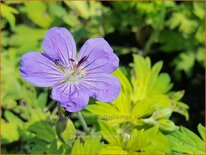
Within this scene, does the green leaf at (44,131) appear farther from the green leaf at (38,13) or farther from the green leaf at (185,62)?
the green leaf at (185,62)

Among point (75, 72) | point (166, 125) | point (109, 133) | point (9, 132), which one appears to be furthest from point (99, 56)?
point (9, 132)

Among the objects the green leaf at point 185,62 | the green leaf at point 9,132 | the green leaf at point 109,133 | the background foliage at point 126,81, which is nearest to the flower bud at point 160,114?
the background foliage at point 126,81

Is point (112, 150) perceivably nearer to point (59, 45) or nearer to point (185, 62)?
point (59, 45)

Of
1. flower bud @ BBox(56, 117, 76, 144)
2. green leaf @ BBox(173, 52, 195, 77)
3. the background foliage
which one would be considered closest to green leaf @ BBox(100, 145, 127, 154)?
the background foliage

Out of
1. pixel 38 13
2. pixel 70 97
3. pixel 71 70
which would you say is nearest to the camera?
pixel 70 97

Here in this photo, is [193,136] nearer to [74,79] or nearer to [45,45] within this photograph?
[74,79]

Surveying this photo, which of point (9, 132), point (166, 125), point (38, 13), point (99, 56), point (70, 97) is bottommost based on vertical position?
point (9, 132)
